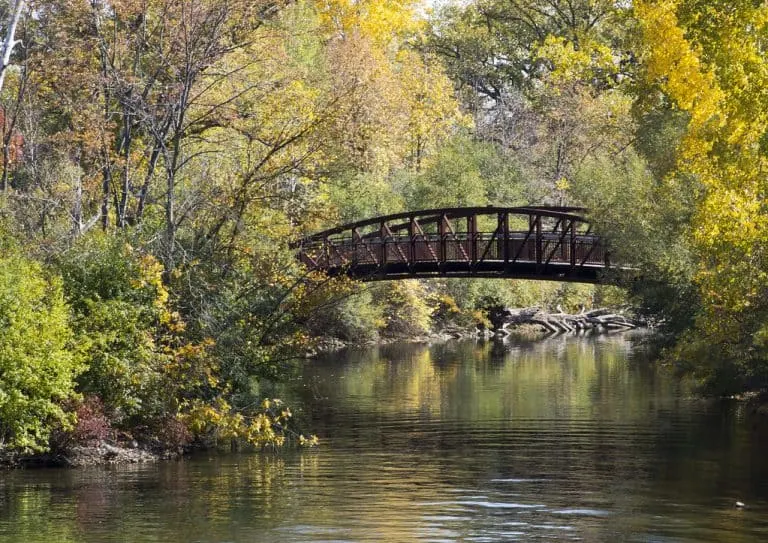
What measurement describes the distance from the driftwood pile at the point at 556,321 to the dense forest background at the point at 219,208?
1783cm

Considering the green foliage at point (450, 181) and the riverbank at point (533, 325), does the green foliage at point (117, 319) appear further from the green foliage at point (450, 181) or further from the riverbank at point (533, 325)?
the green foliage at point (450, 181)

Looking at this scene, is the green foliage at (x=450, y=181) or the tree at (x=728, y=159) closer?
the tree at (x=728, y=159)

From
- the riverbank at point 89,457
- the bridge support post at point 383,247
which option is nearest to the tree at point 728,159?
the riverbank at point 89,457

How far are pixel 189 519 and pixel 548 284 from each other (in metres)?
51.9

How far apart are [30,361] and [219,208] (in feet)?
23.7

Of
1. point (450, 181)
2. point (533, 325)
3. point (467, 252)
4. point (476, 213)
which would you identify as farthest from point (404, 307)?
point (476, 213)

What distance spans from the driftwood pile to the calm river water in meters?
25.5

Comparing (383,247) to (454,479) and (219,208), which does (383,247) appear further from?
(454,479)

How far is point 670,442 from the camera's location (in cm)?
3073

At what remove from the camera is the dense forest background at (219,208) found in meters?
27.9

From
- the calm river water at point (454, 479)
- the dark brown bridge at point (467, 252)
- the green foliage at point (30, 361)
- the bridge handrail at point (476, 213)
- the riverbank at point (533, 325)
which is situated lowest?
the calm river water at point (454, 479)

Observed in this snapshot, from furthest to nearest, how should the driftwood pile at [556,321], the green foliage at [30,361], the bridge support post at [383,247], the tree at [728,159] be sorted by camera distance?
1. the driftwood pile at [556,321]
2. the bridge support post at [383,247]
3. the tree at [728,159]
4. the green foliage at [30,361]

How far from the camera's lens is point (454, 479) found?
1030 inches

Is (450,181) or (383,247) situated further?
(450,181)
